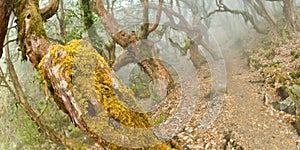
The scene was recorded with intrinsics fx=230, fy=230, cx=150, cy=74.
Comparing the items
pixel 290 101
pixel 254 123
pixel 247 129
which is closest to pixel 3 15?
pixel 247 129

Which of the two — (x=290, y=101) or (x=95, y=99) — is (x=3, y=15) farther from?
(x=290, y=101)

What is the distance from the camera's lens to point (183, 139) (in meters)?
5.70

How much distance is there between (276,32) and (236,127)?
34.4 ft

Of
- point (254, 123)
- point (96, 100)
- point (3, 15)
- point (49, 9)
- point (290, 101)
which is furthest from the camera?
point (290, 101)

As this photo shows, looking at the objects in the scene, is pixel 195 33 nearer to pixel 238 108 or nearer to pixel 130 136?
pixel 238 108

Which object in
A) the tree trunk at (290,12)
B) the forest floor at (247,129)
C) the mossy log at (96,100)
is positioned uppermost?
the tree trunk at (290,12)

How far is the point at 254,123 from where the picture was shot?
5863mm

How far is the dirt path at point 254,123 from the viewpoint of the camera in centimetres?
501

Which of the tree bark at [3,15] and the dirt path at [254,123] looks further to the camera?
the dirt path at [254,123]

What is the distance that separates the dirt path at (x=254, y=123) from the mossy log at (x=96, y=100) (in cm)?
398

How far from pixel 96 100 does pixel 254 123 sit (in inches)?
208

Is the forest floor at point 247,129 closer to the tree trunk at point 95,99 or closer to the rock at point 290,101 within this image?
the rock at point 290,101

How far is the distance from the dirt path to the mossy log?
398cm

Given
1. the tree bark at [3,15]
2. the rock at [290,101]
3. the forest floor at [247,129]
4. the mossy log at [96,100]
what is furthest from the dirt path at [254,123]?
the tree bark at [3,15]
